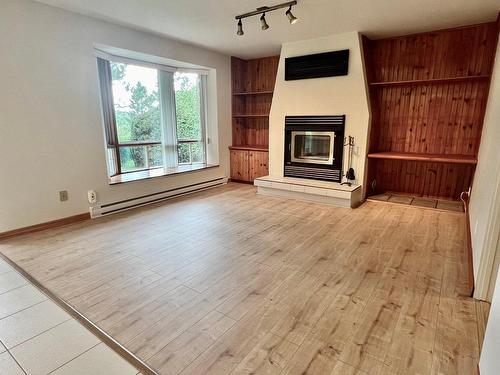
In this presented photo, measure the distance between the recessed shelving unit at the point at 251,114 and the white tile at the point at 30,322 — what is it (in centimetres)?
404

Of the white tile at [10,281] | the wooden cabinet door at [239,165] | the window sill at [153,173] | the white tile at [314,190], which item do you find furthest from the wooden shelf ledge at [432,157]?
the white tile at [10,281]

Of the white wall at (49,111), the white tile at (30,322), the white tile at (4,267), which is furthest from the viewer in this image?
the white wall at (49,111)

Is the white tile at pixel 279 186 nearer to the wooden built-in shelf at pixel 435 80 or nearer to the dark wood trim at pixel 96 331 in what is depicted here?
the wooden built-in shelf at pixel 435 80

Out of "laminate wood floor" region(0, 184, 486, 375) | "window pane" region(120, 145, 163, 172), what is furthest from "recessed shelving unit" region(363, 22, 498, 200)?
"window pane" region(120, 145, 163, 172)

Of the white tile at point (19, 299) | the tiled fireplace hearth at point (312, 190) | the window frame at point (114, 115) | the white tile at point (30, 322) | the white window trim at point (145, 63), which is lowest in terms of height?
the white tile at point (30, 322)

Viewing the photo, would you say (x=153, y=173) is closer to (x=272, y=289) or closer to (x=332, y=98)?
(x=332, y=98)

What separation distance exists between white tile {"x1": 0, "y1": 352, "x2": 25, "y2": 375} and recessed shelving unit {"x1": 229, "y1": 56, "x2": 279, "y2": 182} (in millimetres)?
4378

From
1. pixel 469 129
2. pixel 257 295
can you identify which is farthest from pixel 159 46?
pixel 469 129

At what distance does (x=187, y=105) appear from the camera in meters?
5.36

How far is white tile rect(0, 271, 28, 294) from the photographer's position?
6.89ft

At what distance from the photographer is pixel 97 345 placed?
155cm

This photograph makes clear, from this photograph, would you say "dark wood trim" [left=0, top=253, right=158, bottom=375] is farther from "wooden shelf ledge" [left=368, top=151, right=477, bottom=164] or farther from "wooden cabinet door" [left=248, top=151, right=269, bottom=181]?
"wooden cabinet door" [left=248, top=151, right=269, bottom=181]

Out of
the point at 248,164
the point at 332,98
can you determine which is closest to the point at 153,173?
the point at 248,164

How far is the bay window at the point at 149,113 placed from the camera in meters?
4.29
